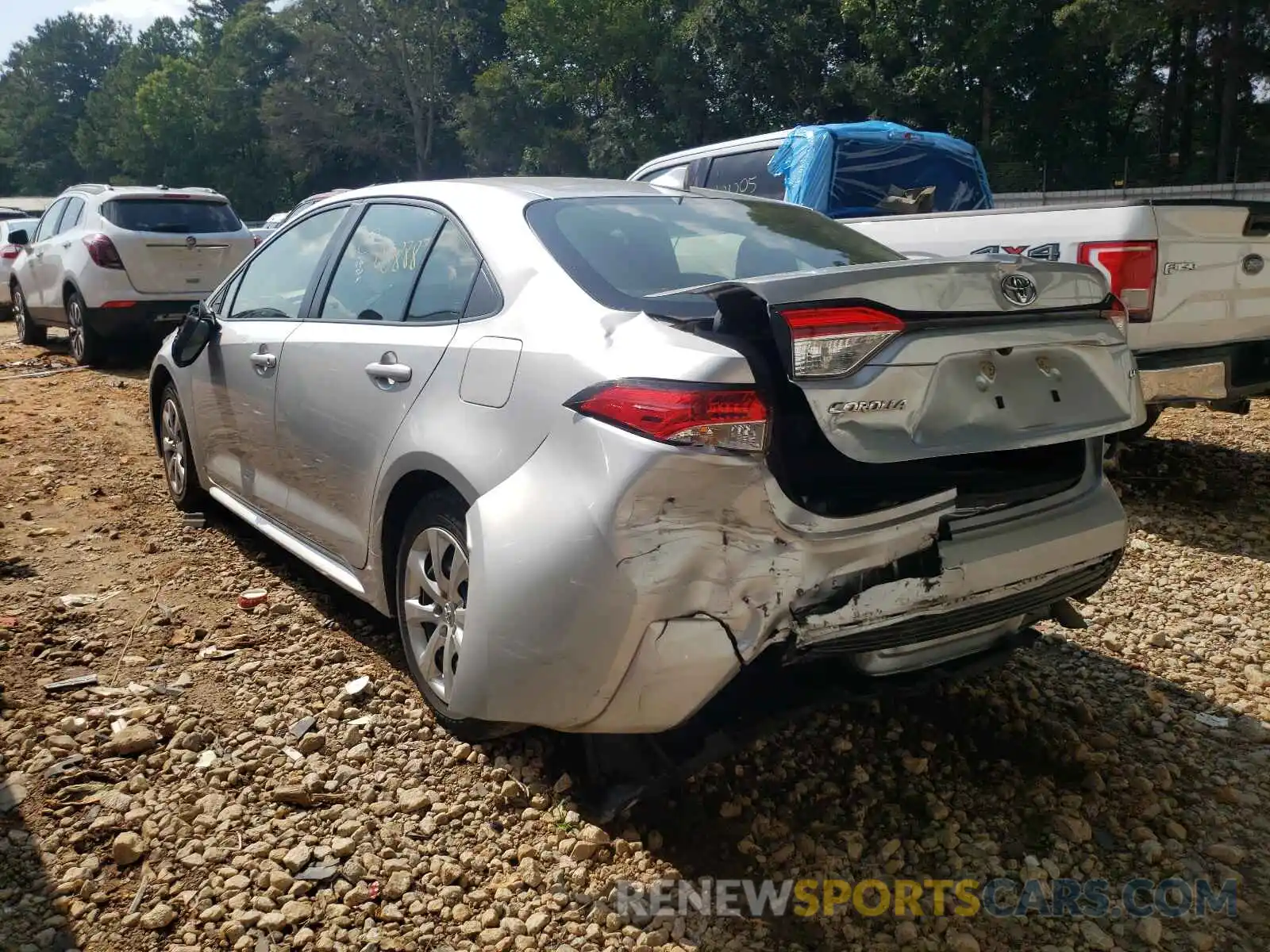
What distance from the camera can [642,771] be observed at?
8.07 ft

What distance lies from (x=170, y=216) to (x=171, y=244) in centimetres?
42

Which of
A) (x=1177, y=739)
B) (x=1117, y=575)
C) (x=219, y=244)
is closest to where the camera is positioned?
(x=1177, y=739)

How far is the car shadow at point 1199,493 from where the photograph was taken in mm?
4820

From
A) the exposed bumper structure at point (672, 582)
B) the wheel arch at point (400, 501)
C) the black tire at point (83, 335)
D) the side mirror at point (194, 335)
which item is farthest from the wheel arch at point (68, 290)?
the exposed bumper structure at point (672, 582)

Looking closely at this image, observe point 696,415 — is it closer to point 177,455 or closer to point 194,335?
point 194,335

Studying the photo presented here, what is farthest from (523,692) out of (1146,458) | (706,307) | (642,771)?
(1146,458)

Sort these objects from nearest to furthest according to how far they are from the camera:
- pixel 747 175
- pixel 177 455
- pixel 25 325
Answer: pixel 177 455 → pixel 747 175 → pixel 25 325

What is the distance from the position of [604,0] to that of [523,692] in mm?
39922

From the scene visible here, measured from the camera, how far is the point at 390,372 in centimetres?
298

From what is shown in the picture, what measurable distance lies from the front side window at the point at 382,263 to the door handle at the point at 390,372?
0.18 m

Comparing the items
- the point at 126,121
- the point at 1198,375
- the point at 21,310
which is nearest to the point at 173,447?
the point at 1198,375

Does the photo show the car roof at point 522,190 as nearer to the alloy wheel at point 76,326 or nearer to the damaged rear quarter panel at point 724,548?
the damaged rear quarter panel at point 724,548

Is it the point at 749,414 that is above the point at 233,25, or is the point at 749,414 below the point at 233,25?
below

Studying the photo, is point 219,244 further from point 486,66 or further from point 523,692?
point 486,66
